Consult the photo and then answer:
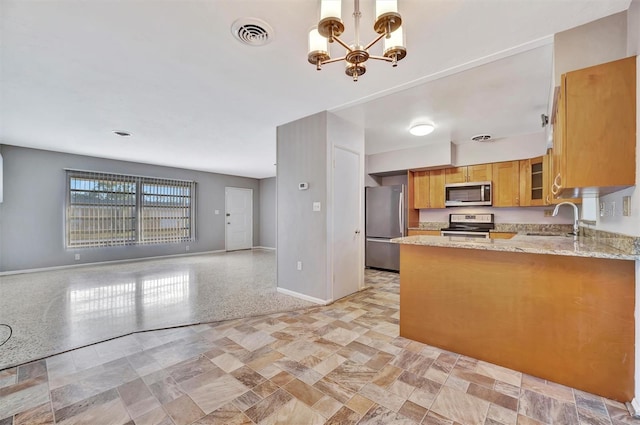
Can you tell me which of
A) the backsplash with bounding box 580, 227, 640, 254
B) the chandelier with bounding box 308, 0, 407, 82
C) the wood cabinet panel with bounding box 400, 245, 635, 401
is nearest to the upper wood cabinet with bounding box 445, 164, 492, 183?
the backsplash with bounding box 580, 227, 640, 254

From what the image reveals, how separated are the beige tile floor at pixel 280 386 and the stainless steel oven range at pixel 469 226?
10.00 ft

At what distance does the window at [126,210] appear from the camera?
573 centimetres

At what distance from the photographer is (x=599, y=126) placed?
163cm

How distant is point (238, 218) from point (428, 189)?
5.88 metres

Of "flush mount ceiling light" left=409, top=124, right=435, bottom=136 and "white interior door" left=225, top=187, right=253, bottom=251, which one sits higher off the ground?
"flush mount ceiling light" left=409, top=124, right=435, bottom=136

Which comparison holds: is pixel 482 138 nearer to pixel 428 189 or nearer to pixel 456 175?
pixel 456 175

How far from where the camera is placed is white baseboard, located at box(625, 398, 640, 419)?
150 cm

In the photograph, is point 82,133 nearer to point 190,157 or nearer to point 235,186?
point 190,157

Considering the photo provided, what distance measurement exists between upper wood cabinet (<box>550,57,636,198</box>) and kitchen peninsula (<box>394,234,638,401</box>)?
476 millimetres

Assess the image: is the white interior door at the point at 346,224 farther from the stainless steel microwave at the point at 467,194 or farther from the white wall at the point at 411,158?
the stainless steel microwave at the point at 467,194

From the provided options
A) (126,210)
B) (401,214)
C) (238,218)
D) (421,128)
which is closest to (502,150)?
(421,128)

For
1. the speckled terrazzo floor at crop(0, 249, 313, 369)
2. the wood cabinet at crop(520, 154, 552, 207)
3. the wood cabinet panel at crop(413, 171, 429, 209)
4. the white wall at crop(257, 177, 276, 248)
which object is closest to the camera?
the speckled terrazzo floor at crop(0, 249, 313, 369)

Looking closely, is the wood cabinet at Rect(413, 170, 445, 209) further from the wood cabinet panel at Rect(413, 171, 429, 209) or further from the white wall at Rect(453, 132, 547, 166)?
the white wall at Rect(453, 132, 547, 166)

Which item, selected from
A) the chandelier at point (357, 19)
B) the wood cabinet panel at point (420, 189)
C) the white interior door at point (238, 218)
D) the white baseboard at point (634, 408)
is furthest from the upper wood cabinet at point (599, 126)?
the white interior door at point (238, 218)
